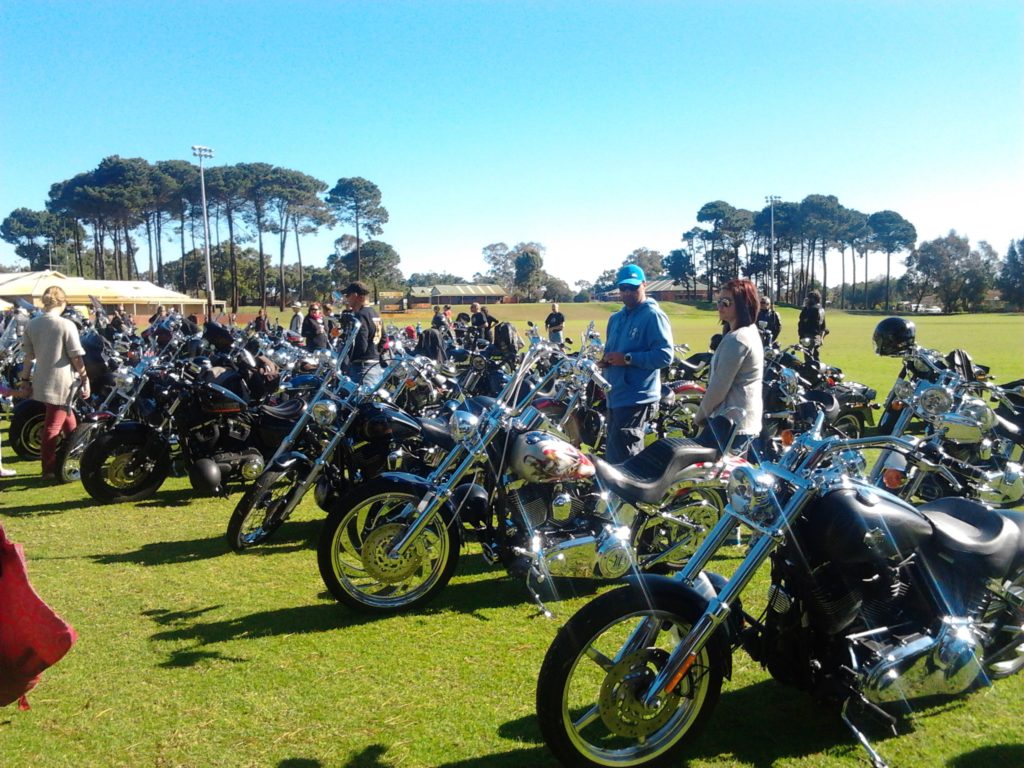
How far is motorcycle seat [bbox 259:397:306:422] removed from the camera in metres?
6.04

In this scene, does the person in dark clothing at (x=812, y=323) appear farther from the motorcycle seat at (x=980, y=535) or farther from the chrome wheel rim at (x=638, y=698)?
the chrome wheel rim at (x=638, y=698)

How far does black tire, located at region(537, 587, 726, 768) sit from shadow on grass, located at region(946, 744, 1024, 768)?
97cm

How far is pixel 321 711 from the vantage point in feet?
10.1

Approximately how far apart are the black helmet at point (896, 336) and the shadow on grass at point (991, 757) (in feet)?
9.43

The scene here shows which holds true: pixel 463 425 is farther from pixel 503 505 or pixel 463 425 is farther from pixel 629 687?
pixel 629 687

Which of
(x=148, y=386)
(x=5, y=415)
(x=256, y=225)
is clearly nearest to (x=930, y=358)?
(x=148, y=386)

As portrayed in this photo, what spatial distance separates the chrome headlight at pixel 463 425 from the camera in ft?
12.9

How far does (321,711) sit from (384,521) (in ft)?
3.73

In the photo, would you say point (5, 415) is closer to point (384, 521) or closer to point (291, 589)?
Answer: point (291, 589)

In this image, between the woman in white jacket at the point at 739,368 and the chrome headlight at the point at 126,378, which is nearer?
the woman in white jacket at the point at 739,368

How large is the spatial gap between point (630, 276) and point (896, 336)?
6.09 feet

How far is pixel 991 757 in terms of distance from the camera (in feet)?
8.93

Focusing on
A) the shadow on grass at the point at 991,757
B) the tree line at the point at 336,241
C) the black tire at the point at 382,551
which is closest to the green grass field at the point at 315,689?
the shadow on grass at the point at 991,757

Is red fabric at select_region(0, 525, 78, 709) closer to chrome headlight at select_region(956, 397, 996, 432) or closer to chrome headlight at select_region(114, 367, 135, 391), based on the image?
chrome headlight at select_region(956, 397, 996, 432)
